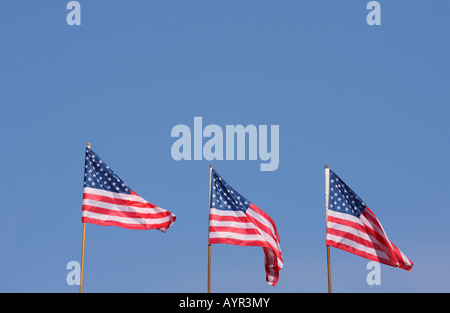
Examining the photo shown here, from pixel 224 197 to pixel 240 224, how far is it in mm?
1730

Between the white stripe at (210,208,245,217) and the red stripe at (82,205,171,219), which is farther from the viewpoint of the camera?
the white stripe at (210,208,245,217)

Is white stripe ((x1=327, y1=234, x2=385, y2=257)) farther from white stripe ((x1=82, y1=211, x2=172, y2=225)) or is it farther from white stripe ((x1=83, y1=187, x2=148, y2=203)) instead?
white stripe ((x1=83, y1=187, x2=148, y2=203))

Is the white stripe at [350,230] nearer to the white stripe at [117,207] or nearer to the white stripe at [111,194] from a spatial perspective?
the white stripe at [117,207]

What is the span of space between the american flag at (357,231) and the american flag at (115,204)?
28.3 feet

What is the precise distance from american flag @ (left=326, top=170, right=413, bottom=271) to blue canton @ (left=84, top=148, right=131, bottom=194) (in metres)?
10.8

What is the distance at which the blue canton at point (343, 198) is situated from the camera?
163 feet

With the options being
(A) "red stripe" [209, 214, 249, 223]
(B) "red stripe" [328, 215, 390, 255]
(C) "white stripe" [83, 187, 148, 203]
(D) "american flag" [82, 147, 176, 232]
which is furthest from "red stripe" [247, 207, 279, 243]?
(C) "white stripe" [83, 187, 148, 203]

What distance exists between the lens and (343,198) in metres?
50.2

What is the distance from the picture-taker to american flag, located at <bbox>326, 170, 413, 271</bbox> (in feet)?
160
